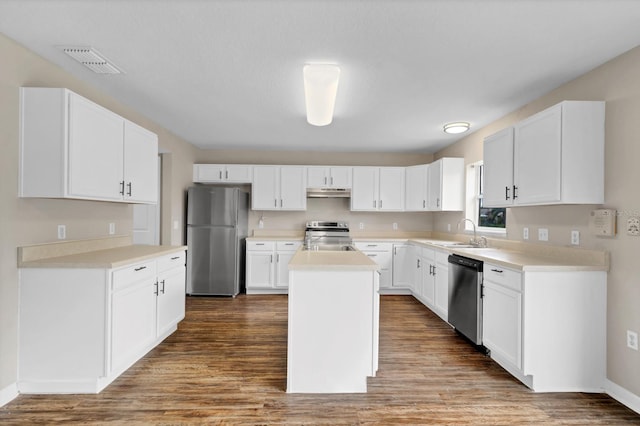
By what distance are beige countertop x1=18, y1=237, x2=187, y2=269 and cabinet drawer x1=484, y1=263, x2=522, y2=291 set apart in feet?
9.79

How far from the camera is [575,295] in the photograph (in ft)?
8.19

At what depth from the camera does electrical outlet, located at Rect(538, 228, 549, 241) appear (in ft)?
10.2

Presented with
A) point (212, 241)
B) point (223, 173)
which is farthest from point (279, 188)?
point (212, 241)

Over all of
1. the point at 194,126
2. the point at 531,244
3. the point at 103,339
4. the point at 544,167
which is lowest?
the point at 103,339

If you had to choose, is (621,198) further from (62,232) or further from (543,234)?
(62,232)

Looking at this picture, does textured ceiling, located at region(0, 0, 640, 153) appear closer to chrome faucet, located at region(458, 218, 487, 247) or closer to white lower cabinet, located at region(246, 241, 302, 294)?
chrome faucet, located at region(458, 218, 487, 247)

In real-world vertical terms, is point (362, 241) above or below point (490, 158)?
below

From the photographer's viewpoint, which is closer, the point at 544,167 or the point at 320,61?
the point at 320,61

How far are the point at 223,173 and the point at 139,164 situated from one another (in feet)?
7.80

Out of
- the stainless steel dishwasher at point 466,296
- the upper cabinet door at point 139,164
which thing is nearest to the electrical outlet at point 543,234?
the stainless steel dishwasher at point 466,296

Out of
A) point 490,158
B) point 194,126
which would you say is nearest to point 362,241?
point 490,158

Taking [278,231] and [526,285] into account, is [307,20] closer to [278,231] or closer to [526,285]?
[526,285]

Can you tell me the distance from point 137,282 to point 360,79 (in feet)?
8.25

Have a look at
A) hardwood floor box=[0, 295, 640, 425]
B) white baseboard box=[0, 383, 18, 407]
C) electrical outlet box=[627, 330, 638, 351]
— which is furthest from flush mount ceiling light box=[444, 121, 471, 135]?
white baseboard box=[0, 383, 18, 407]
